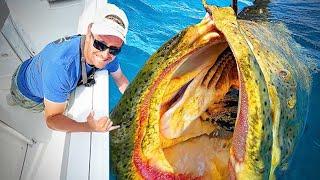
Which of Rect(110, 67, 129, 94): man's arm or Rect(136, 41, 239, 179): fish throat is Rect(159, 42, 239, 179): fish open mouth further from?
Rect(110, 67, 129, 94): man's arm

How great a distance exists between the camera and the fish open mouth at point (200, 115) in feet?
7.08

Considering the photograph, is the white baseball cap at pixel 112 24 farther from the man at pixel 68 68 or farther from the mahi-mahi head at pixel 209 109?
the mahi-mahi head at pixel 209 109

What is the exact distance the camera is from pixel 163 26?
712 centimetres

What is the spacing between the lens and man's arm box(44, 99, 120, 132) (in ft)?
7.33

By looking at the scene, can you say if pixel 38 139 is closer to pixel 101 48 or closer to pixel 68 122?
pixel 68 122

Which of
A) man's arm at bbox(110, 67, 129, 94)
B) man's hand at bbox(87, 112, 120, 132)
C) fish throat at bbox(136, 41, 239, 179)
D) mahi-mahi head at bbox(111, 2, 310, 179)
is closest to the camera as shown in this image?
mahi-mahi head at bbox(111, 2, 310, 179)

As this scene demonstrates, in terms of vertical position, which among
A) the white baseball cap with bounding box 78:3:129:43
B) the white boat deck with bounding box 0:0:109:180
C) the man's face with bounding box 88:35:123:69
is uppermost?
the white baseball cap with bounding box 78:3:129:43

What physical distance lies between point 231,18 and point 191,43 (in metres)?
0.24

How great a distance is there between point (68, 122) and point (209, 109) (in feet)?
2.96

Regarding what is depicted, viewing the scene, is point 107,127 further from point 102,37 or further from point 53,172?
point 102,37

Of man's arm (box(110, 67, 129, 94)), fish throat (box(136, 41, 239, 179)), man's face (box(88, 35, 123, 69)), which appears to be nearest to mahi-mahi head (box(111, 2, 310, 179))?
fish throat (box(136, 41, 239, 179))

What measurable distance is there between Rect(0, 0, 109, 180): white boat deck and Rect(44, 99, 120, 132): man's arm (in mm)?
39

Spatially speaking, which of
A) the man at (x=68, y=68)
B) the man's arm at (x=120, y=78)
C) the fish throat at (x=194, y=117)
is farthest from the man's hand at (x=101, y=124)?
the man's arm at (x=120, y=78)

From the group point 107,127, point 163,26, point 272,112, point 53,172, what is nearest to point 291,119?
point 272,112
